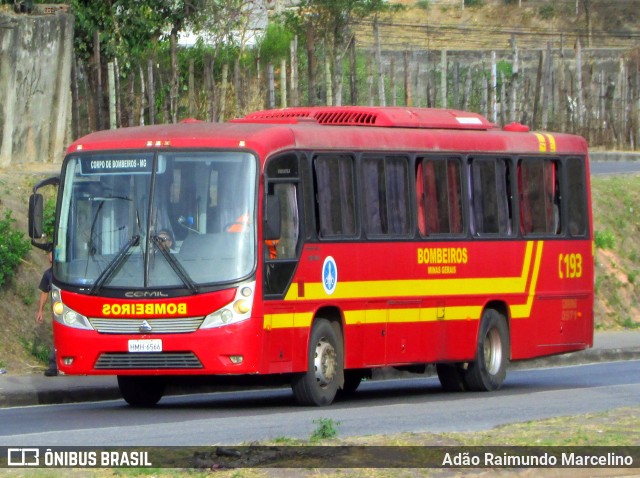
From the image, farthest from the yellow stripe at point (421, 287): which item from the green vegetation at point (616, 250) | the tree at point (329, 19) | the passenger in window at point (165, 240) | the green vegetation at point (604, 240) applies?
the tree at point (329, 19)

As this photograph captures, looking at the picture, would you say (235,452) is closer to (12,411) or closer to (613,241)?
(12,411)

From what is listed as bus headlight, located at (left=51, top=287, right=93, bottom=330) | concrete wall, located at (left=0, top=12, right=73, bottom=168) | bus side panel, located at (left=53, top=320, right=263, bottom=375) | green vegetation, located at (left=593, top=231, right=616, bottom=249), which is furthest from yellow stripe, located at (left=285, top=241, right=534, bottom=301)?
green vegetation, located at (left=593, top=231, right=616, bottom=249)

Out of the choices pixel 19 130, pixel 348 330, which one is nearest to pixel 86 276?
pixel 348 330

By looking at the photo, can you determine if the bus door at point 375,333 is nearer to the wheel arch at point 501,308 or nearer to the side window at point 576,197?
the wheel arch at point 501,308

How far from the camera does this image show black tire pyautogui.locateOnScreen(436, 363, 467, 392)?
1817 centimetres

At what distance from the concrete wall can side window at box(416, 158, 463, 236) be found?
25.4 feet

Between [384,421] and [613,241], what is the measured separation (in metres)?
16.8

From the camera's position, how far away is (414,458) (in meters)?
9.49

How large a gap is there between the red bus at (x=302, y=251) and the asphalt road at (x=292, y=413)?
0.45 metres

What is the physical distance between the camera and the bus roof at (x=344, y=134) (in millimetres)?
14914

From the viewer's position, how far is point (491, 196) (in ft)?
59.4

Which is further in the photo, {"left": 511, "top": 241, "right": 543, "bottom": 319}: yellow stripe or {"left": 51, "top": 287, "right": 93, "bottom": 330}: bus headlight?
{"left": 511, "top": 241, "right": 543, "bottom": 319}: yellow stripe

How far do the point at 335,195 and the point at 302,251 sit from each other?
39.3 inches

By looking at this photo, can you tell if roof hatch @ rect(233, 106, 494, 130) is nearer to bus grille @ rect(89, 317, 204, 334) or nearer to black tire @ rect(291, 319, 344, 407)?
black tire @ rect(291, 319, 344, 407)
